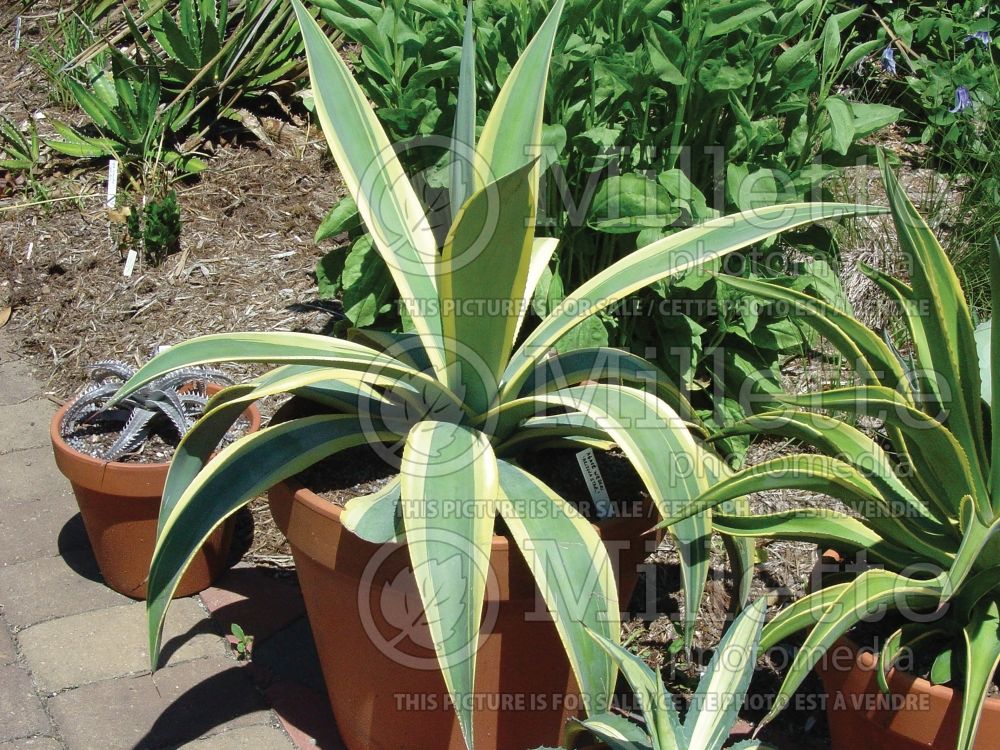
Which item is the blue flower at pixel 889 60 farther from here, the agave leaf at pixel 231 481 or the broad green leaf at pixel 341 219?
the agave leaf at pixel 231 481

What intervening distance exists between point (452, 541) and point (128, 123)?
251 centimetres

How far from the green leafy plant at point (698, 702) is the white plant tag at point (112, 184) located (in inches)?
103

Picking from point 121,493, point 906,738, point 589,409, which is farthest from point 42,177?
point 906,738

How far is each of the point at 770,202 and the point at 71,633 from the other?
1773mm

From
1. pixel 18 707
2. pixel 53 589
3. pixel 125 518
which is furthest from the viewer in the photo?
pixel 53 589

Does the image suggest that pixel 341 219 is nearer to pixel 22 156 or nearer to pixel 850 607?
pixel 850 607

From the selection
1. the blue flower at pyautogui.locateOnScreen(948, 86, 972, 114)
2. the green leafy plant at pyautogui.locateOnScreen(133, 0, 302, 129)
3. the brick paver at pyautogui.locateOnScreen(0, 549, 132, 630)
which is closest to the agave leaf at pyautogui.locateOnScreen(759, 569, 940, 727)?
the brick paver at pyautogui.locateOnScreen(0, 549, 132, 630)

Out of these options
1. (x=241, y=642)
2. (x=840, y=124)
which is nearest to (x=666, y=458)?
(x=840, y=124)

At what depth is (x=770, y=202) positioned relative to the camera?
2.38 meters

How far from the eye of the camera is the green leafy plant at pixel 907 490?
5.25 ft

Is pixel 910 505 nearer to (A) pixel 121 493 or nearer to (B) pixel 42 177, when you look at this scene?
(A) pixel 121 493

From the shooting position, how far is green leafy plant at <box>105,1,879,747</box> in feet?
5.29

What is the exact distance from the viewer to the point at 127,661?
2305 millimetres

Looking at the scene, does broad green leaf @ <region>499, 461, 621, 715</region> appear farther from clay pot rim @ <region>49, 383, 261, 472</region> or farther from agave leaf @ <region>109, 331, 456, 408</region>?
clay pot rim @ <region>49, 383, 261, 472</region>
